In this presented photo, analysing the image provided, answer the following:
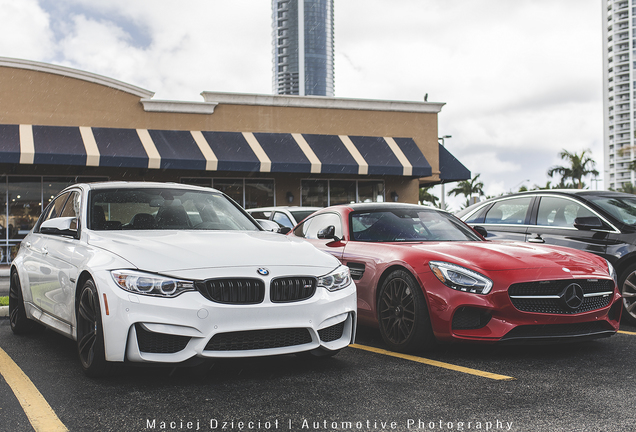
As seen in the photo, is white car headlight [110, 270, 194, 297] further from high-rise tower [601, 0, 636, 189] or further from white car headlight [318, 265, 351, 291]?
high-rise tower [601, 0, 636, 189]

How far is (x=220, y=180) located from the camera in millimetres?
21484

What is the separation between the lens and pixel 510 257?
5234mm

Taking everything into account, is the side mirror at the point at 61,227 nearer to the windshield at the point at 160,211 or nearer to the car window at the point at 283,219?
the windshield at the point at 160,211

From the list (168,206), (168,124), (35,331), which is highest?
(168,124)

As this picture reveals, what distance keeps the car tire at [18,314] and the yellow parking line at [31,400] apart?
1170 mm

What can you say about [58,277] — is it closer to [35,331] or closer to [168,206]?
[168,206]

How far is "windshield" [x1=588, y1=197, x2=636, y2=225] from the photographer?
7104 mm

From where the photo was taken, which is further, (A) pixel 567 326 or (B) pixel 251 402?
(A) pixel 567 326

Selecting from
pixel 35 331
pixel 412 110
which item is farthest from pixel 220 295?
pixel 412 110

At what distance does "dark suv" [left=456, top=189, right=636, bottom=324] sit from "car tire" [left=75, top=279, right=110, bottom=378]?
5277 millimetres

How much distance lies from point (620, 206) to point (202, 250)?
538cm

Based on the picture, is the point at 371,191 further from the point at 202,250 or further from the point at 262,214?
the point at 202,250

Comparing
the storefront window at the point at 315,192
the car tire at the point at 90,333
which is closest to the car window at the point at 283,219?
the car tire at the point at 90,333

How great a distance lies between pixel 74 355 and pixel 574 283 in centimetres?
423
